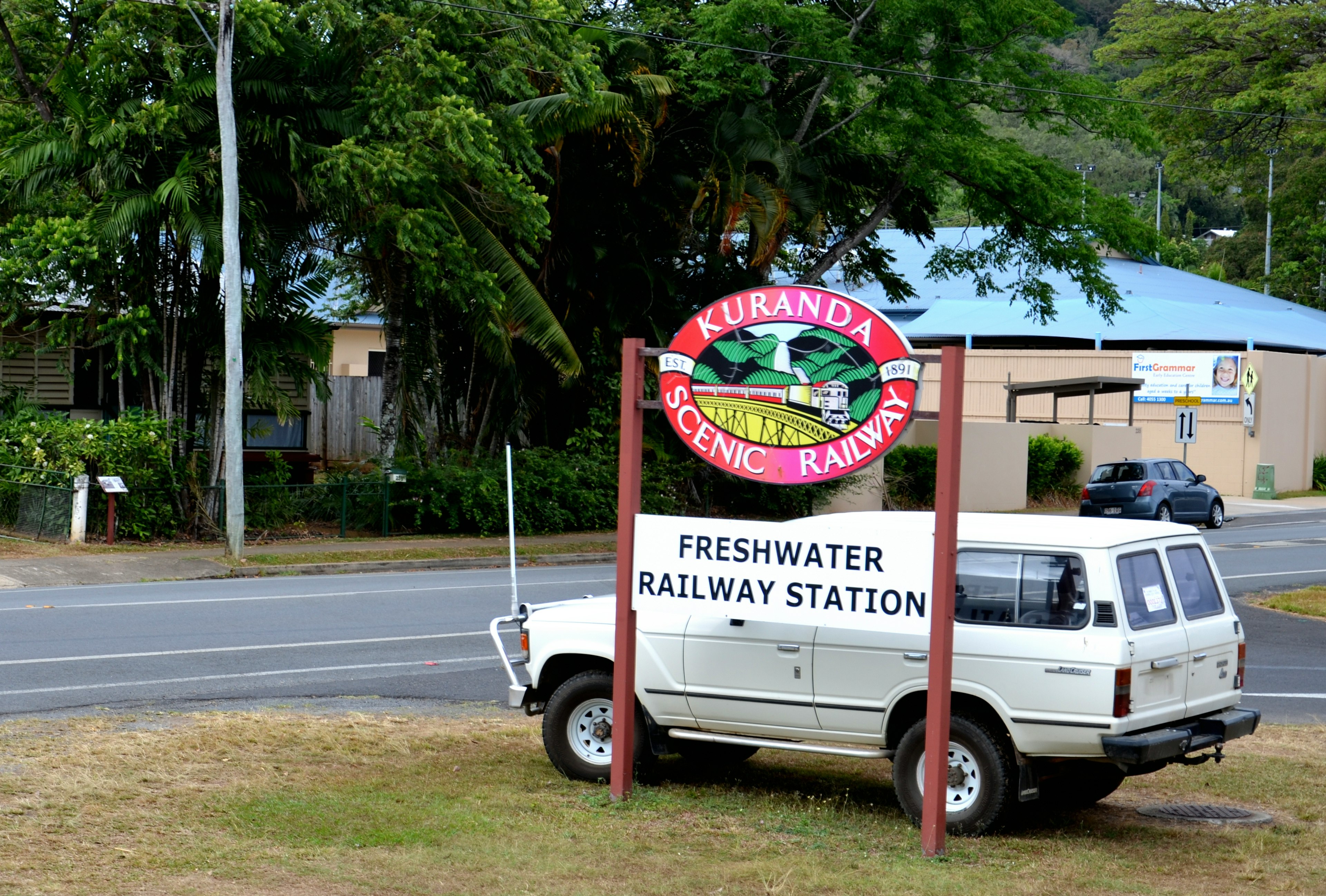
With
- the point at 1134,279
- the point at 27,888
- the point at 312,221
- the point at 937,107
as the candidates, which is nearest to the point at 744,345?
the point at 27,888

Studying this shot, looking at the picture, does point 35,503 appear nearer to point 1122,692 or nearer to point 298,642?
point 298,642

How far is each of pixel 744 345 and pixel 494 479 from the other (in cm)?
1733

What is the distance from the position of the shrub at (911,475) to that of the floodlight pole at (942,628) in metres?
25.6

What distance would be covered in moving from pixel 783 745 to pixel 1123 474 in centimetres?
2562

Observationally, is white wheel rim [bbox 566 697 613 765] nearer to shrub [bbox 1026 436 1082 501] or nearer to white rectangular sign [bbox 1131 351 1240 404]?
shrub [bbox 1026 436 1082 501]

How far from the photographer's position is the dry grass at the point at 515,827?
6.28 m

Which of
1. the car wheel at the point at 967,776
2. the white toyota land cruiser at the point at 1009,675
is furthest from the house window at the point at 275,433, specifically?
the car wheel at the point at 967,776

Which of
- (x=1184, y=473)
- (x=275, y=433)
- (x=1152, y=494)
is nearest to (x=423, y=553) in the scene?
(x=275, y=433)

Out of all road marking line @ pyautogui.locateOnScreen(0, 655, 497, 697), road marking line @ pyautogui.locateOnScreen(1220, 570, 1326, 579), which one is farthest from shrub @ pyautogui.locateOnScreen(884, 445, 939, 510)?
road marking line @ pyautogui.locateOnScreen(0, 655, 497, 697)

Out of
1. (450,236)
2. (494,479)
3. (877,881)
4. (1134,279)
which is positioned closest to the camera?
(877,881)

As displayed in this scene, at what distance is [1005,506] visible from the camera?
35.1 m

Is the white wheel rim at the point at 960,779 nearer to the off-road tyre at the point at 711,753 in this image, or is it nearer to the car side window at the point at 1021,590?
the car side window at the point at 1021,590

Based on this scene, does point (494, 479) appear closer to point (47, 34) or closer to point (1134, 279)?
point (47, 34)

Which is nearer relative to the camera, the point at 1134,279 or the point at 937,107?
the point at 937,107
